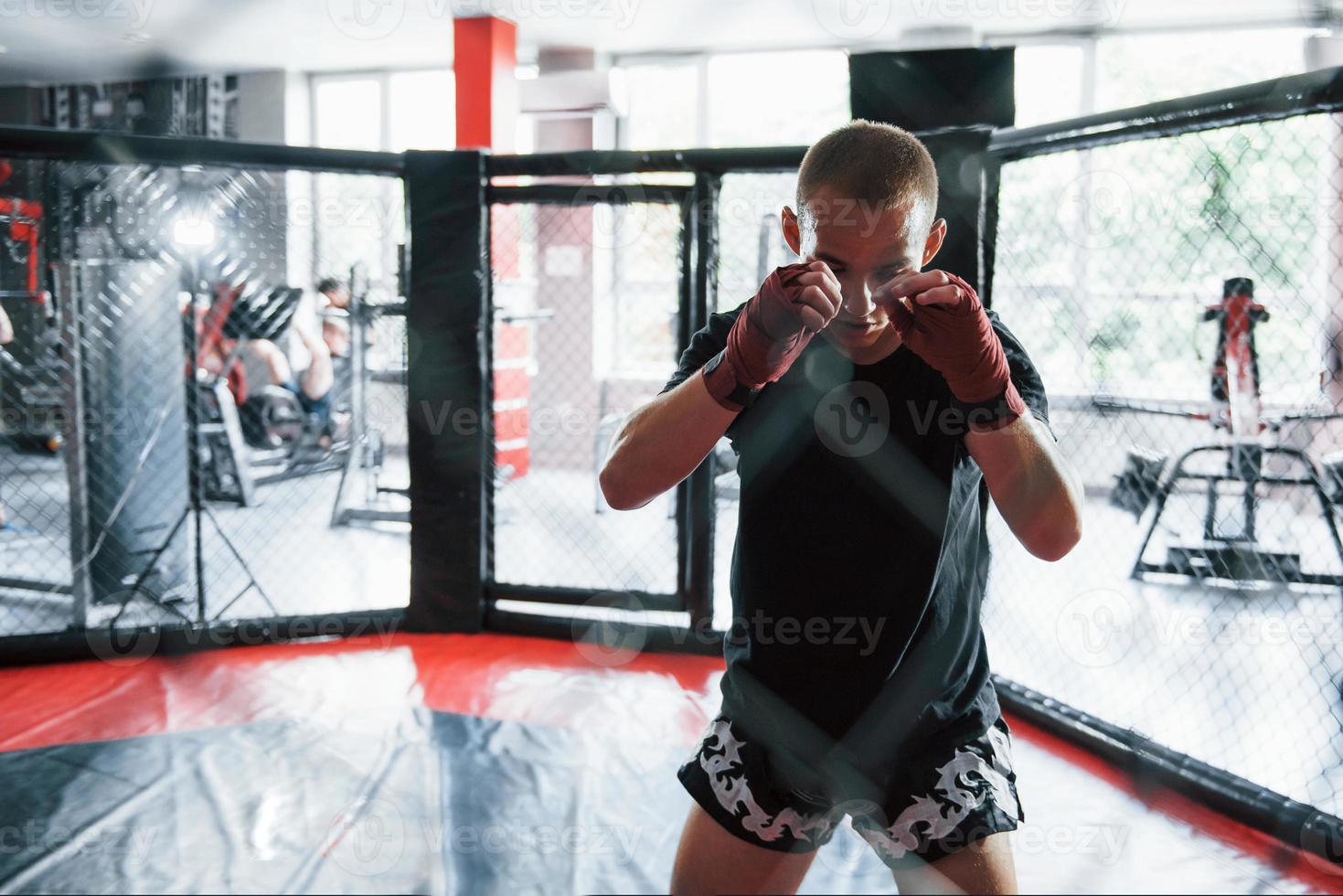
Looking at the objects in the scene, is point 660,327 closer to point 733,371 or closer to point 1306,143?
point 1306,143

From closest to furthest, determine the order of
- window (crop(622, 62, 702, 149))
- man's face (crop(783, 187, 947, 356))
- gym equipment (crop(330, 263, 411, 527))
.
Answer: man's face (crop(783, 187, 947, 356))
gym equipment (crop(330, 263, 411, 527))
window (crop(622, 62, 702, 149))

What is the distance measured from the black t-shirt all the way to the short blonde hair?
198 mm

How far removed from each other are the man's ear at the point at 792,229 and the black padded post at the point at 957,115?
5.18 feet

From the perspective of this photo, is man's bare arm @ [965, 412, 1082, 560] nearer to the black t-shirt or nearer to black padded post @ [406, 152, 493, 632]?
the black t-shirt

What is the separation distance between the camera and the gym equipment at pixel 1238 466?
3.69 m

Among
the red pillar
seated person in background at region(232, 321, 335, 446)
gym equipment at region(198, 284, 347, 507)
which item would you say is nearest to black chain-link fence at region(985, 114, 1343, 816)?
the red pillar

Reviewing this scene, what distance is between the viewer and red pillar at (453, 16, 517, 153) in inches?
271

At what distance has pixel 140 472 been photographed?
3.37 meters

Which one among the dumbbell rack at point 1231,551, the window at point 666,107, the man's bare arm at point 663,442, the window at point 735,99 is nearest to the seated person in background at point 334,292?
the window at point 735,99

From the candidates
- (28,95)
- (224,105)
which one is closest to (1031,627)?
(224,105)

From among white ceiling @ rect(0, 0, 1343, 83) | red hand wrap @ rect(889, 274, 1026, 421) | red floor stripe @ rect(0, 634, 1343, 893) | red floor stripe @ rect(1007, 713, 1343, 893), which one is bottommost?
red floor stripe @ rect(1007, 713, 1343, 893)

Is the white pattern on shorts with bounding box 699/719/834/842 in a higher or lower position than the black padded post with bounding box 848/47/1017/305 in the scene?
Answer: lower

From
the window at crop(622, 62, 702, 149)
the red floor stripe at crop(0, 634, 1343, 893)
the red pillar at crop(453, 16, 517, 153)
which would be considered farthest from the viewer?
the window at crop(622, 62, 702, 149)

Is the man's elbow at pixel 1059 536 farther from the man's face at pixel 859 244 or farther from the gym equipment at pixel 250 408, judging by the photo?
the gym equipment at pixel 250 408
